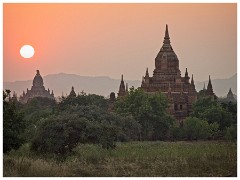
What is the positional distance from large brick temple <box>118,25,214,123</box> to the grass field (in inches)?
593

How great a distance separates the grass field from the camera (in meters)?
13.3

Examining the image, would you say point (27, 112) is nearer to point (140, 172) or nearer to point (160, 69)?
point (160, 69)

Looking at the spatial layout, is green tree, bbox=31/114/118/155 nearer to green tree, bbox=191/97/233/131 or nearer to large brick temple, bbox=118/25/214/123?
green tree, bbox=191/97/233/131

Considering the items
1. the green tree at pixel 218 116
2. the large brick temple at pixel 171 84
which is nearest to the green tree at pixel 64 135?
the green tree at pixel 218 116

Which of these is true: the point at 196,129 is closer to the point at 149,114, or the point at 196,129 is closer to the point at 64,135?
the point at 149,114

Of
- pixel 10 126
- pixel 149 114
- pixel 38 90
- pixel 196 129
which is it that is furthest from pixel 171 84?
pixel 38 90

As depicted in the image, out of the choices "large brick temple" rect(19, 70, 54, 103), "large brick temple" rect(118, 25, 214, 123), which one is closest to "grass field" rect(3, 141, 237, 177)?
"large brick temple" rect(118, 25, 214, 123)

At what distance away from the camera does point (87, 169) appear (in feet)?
45.8

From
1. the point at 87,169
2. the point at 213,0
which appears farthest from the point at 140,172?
the point at 213,0

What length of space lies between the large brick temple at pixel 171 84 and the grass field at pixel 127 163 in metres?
15.1

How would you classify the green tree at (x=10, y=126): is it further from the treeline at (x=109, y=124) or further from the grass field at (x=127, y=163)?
the grass field at (x=127, y=163)

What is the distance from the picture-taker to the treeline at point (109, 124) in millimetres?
14755

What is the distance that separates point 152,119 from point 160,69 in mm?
10318

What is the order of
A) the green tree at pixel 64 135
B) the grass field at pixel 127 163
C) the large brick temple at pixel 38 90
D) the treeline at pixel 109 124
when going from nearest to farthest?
the grass field at pixel 127 163 → the treeline at pixel 109 124 → the green tree at pixel 64 135 → the large brick temple at pixel 38 90
